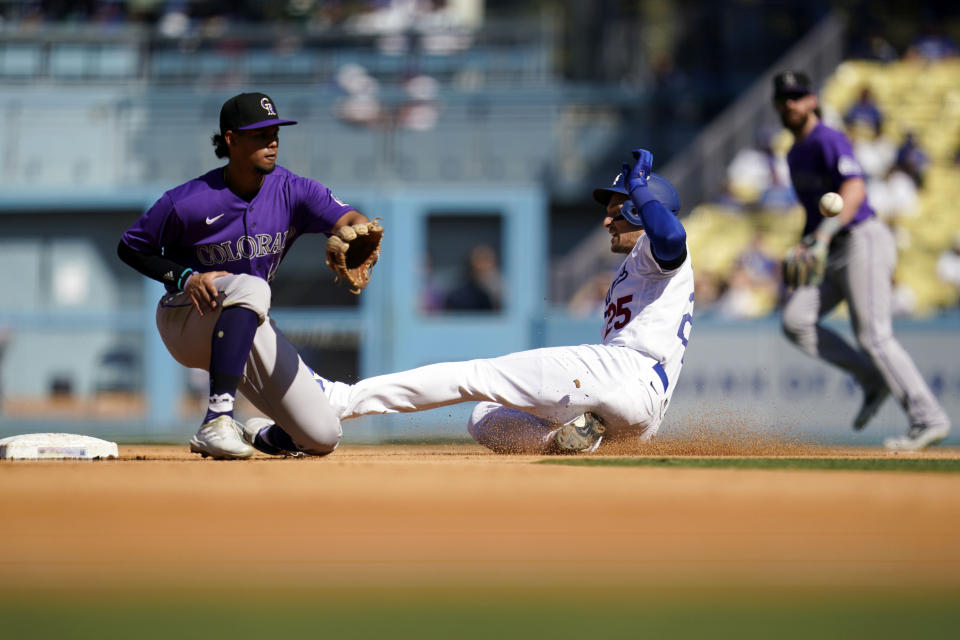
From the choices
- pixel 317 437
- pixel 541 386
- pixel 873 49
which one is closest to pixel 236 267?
pixel 317 437

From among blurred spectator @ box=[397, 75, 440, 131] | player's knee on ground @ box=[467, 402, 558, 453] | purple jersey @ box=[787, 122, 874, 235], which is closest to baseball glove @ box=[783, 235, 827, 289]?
purple jersey @ box=[787, 122, 874, 235]

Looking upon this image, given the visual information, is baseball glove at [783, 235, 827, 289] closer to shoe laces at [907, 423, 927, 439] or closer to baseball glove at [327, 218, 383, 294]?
shoe laces at [907, 423, 927, 439]

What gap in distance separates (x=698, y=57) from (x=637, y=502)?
13.1 meters

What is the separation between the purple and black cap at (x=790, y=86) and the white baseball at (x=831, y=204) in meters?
0.80

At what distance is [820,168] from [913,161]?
690 centimetres

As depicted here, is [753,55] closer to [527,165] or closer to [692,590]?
[527,165]

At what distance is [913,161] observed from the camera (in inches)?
521

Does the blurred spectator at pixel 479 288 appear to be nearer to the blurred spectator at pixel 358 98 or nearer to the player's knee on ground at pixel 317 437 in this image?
the blurred spectator at pixel 358 98

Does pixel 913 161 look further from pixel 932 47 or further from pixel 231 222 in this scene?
pixel 231 222

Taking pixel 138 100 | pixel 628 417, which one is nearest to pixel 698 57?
pixel 138 100

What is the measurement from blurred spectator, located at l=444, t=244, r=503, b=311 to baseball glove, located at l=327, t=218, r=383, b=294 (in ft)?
26.9

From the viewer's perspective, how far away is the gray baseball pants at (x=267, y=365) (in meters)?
4.74

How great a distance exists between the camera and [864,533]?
346cm

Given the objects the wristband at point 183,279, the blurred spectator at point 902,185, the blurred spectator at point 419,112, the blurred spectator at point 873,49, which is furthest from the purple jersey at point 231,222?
the blurred spectator at point 873,49
